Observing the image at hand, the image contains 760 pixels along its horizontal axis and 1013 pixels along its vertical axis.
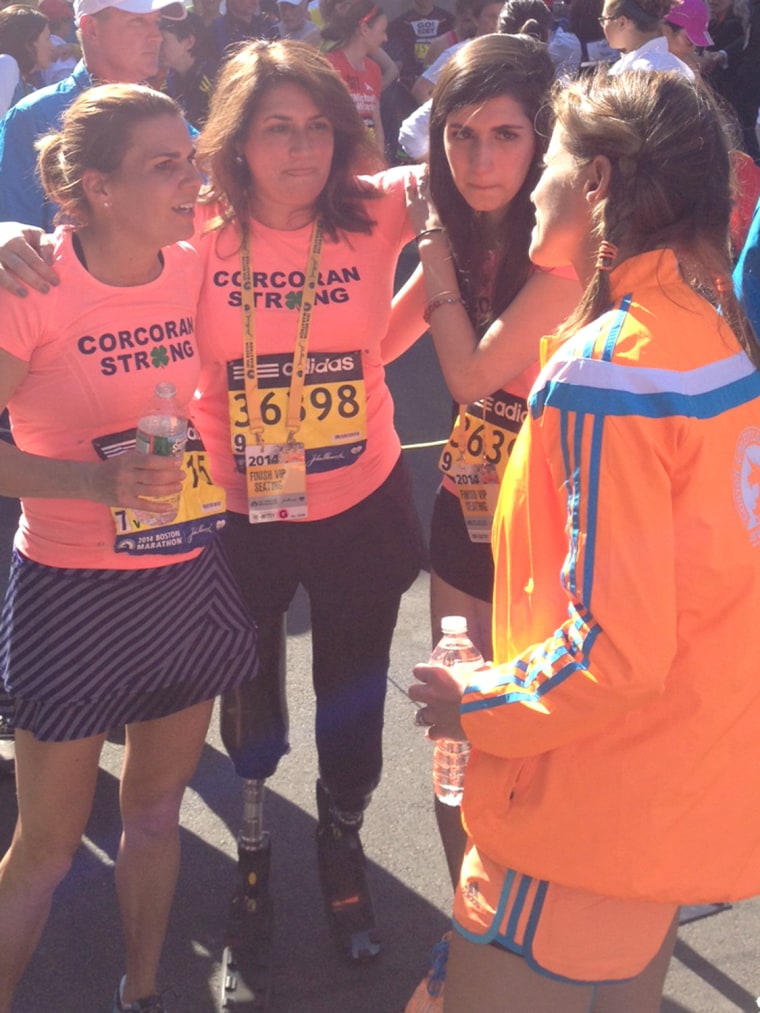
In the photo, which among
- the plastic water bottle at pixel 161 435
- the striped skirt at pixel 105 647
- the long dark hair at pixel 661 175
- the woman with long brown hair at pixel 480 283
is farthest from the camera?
the woman with long brown hair at pixel 480 283

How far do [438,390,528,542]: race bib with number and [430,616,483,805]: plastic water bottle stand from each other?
408mm

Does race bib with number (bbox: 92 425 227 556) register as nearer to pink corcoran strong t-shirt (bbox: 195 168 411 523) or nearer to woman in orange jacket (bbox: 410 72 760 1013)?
pink corcoran strong t-shirt (bbox: 195 168 411 523)

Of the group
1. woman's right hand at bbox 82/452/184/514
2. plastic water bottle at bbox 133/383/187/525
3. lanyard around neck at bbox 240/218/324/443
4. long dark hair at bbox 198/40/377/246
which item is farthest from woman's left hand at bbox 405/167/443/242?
woman's right hand at bbox 82/452/184/514

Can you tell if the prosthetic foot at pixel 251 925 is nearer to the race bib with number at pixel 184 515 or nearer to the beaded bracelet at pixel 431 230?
the race bib with number at pixel 184 515

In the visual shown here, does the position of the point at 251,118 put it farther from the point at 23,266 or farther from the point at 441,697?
the point at 441,697

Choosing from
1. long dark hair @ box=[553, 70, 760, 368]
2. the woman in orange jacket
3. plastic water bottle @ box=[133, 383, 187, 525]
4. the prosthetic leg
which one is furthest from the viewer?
the prosthetic leg

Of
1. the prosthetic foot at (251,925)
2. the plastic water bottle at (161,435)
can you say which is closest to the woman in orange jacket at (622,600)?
the plastic water bottle at (161,435)

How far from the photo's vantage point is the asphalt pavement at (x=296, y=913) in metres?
2.85

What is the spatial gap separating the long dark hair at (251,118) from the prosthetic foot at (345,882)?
1.49 meters

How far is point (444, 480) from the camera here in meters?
2.88

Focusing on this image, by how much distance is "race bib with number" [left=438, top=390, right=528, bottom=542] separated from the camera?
2.71 meters

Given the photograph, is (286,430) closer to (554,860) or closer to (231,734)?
(231,734)

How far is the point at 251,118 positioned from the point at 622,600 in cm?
172

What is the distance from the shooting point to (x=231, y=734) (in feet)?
9.77
